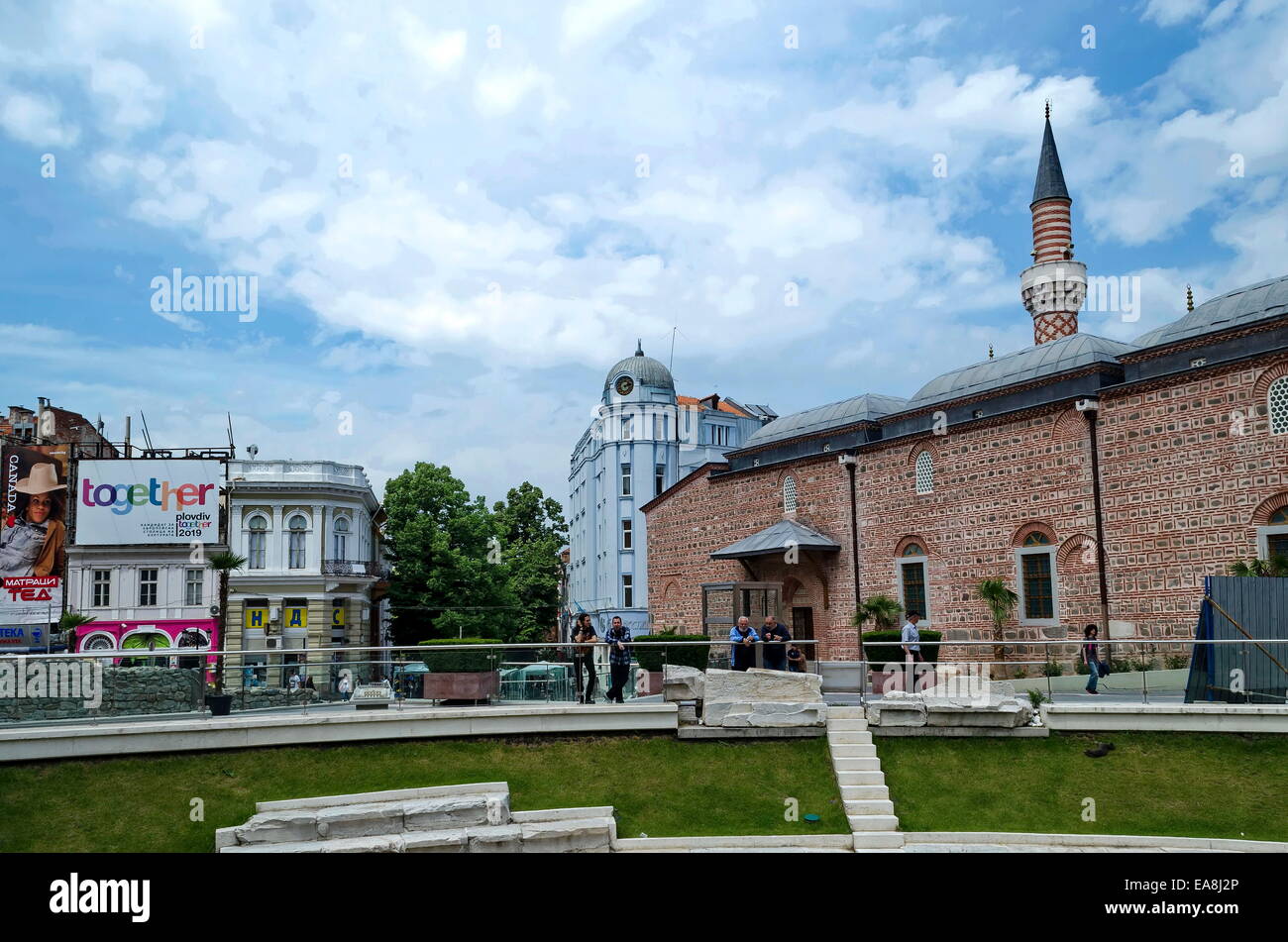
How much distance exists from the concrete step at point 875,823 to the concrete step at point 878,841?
12 centimetres

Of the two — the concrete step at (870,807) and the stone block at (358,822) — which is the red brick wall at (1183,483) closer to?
the concrete step at (870,807)

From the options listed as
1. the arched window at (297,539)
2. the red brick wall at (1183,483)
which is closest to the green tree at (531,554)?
the arched window at (297,539)

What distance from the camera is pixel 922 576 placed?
93.2ft

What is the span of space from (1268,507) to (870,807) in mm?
12275

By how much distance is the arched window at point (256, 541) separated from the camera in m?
39.7

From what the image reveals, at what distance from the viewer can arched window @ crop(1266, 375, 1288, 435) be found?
20.3 metres

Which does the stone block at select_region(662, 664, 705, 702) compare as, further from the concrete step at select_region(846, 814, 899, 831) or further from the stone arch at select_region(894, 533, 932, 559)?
the stone arch at select_region(894, 533, 932, 559)

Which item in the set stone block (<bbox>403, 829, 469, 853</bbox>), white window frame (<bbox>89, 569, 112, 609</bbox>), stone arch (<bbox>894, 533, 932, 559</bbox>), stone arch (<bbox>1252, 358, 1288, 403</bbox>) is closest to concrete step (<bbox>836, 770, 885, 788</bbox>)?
stone block (<bbox>403, 829, 469, 853</bbox>)

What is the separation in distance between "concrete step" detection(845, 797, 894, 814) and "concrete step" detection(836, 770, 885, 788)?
510mm

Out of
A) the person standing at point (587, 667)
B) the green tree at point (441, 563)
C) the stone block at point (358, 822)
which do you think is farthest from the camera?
the green tree at point (441, 563)

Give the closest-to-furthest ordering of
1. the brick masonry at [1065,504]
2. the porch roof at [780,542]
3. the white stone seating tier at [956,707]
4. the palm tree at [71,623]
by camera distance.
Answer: the white stone seating tier at [956,707], the brick masonry at [1065,504], the porch roof at [780,542], the palm tree at [71,623]
